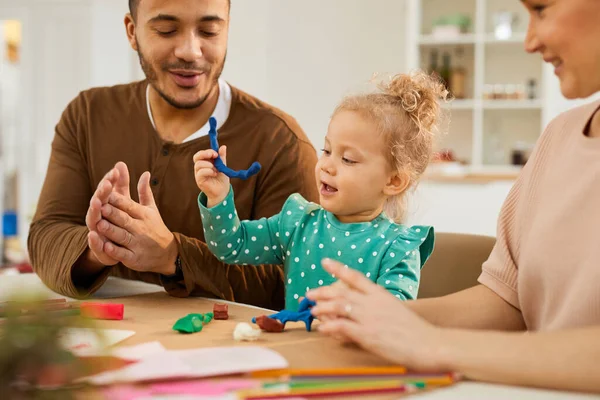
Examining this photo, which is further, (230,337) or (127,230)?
(127,230)

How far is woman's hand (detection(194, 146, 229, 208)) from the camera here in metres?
1.47

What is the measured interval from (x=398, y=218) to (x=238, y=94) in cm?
62

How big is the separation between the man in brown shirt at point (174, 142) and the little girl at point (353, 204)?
158 millimetres

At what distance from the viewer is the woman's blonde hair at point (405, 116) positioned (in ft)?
5.08

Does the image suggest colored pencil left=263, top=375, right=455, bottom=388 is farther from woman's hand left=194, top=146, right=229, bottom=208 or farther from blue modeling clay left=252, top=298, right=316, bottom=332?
woman's hand left=194, top=146, right=229, bottom=208

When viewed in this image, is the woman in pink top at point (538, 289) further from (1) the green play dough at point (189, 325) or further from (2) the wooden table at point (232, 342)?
(1) the green play dough at point (189, 325)

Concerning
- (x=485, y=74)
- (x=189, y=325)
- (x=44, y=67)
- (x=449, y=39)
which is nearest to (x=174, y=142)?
(x=189, y=325)

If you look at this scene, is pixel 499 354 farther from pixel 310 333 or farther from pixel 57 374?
pixel 57 374

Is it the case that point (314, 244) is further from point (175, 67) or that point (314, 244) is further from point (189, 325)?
point (175, 67)

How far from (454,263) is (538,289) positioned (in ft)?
2.10

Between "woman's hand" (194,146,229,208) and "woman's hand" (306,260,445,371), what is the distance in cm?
52

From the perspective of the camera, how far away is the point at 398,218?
1.67m

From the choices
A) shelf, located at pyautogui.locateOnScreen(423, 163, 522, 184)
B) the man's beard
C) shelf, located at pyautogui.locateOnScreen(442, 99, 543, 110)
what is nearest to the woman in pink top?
the man's beard

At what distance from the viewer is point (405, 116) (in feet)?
5.16
